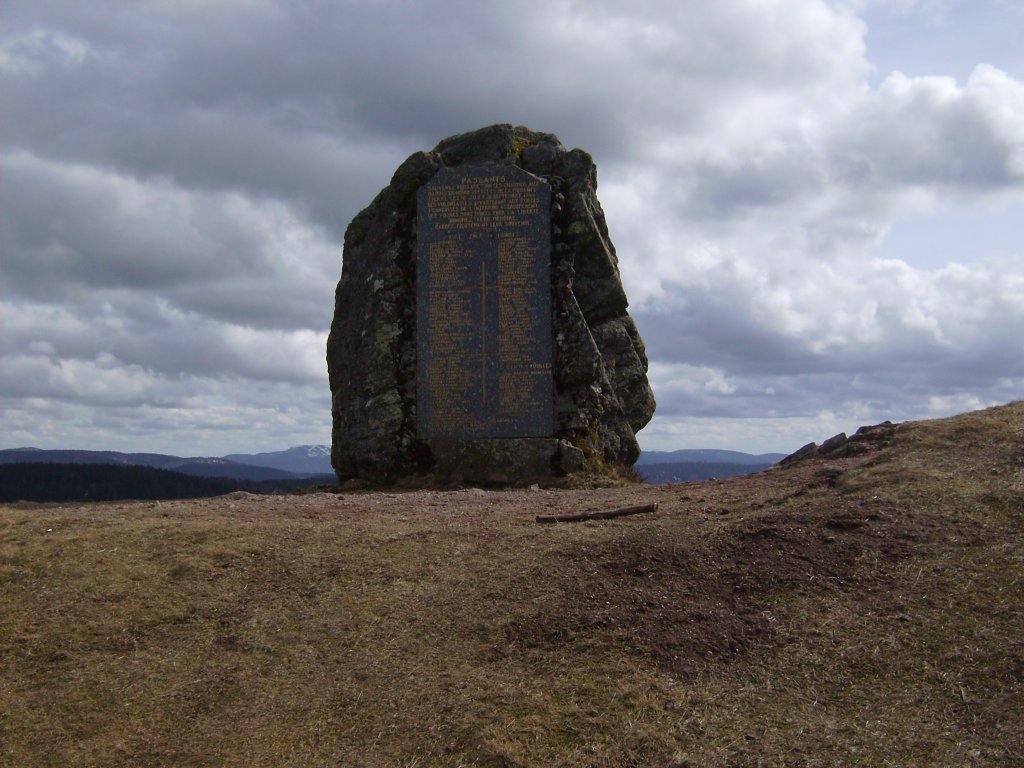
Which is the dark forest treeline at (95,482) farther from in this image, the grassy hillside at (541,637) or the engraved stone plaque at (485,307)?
the grassy hillside at (541,637)

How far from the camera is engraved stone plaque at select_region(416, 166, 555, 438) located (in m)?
12.5

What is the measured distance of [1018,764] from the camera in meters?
4.30

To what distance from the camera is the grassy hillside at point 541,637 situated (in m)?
4.77

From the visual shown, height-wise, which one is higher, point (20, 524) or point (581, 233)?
point (581, 233)

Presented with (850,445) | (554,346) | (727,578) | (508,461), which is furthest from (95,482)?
(727,578)

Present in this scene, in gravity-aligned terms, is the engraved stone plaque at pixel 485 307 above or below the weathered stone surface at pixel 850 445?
above

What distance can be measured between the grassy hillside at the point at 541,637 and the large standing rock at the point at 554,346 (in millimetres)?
4204

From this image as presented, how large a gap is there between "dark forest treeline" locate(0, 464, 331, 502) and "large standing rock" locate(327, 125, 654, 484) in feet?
50.5

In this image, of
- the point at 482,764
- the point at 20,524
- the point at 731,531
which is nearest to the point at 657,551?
the point at 731,531

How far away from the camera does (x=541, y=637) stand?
18.6ft

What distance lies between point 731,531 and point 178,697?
3.93 meters

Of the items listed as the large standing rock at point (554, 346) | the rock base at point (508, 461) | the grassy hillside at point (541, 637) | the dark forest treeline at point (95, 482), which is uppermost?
the large standing rock at point (554, 346)

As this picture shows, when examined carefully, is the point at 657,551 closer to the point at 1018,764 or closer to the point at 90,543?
the point at 1018,764

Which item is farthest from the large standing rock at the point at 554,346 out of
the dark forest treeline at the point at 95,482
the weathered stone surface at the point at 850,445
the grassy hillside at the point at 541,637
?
the dark forest treeline at the point at 95,482
